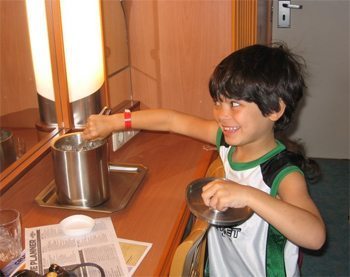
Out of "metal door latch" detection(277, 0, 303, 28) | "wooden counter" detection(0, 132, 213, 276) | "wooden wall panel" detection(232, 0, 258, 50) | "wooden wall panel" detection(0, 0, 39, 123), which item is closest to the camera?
"wooden counter" detection(0, 132, 213, 276)

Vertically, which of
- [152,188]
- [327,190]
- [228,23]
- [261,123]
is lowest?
[327,190]

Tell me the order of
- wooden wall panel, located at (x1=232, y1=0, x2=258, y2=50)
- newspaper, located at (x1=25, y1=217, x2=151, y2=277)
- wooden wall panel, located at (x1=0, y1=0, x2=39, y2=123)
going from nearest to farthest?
newspaper, located at (x1=25, y1=217, x2=151, y2=277) → wooden wall panel, located at (x1=0, y1=0, x2=39, y2=123) → wooden wall panel, located at (x1=232, y1=0, x2=258, y2=50)

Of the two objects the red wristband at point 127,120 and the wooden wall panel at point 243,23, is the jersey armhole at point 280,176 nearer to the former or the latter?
the red wristband at point 127,120

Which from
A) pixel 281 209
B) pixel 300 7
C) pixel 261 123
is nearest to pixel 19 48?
pixel 261 123

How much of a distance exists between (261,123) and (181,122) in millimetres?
355

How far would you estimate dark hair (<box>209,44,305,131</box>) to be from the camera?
1012 millimetres

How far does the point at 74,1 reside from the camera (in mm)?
1283

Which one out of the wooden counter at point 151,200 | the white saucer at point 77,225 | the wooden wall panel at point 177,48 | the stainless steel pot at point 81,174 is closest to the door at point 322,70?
the wooden wall panel at point 177,48

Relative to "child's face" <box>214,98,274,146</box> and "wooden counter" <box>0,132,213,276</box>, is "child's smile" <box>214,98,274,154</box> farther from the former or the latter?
"wooden counter" <box>0,132,213,276</box>

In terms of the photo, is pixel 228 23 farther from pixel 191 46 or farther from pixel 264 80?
pixel 264 80

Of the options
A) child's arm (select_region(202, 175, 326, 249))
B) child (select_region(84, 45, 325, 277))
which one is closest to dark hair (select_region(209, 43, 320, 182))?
child (select_region(84, 45, 325, 277))

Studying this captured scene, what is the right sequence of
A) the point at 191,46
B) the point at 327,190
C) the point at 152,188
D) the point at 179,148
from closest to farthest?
the point at 152,188, the point at 179,148, the point at 191,46, the point at 327,190

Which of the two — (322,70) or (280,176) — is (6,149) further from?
(322,70)

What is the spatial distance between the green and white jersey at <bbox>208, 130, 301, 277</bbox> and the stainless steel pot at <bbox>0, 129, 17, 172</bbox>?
0.60 metres
